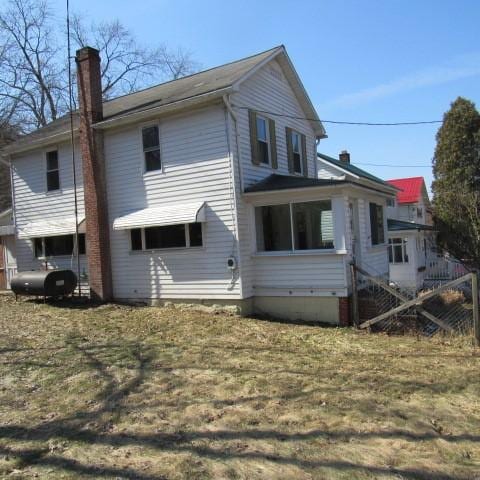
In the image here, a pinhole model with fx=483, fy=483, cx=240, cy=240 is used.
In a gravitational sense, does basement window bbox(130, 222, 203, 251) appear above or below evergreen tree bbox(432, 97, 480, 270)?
below

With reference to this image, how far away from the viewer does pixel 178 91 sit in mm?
14117

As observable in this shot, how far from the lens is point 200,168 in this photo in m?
12.5

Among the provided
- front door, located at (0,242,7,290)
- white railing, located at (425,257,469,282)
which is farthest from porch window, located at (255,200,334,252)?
white railing, located at (425,257,469,282)

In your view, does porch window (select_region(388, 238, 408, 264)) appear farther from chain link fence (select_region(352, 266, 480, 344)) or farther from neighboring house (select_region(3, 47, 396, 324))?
chain link fence (select_region(352, 266, 480, 344))

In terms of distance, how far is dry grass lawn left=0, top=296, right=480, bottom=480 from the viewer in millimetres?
4500

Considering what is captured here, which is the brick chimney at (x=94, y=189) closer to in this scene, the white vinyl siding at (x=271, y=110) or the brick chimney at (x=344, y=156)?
the white vinyl siding at (x=271, y=110)

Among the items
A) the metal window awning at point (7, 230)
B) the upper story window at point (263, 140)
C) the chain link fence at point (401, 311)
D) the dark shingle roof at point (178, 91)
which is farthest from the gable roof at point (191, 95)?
the chain link fence at point (401, 311)

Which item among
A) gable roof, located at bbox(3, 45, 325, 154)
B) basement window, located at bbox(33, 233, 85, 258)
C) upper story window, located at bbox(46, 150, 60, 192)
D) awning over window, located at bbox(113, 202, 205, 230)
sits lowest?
basement window, located at bbox(33, 233, 85, 258)

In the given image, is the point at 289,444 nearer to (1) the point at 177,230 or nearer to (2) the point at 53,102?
(1) the point at 177,230

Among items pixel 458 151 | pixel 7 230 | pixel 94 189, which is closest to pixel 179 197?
pixel 94 189

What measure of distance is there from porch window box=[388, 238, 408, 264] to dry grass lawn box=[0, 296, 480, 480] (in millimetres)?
15460

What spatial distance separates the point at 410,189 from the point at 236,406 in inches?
1465

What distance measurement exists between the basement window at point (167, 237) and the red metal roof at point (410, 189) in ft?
90.8

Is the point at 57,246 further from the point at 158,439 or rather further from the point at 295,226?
the point at 158,439
